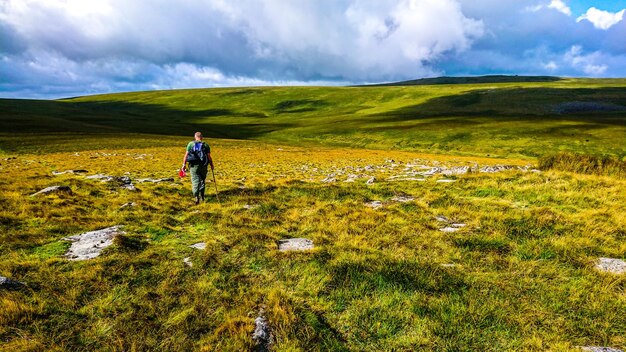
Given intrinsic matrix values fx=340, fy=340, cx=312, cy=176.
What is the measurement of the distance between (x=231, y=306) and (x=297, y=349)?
1.64 m

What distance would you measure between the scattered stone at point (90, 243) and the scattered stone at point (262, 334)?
4.68 m

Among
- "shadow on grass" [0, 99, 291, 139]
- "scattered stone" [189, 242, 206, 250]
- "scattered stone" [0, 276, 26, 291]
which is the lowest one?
"scattered stone" [189, 242, 206, 250]

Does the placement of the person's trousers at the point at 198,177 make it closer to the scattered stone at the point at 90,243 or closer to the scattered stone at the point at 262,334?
the scattered stone at the point at 90,243

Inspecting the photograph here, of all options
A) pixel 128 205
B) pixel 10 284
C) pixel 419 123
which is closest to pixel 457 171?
pixel 128 205

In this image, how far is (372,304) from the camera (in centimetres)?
598

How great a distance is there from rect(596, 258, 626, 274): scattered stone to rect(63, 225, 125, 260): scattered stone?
11097mm

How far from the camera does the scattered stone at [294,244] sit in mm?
8562

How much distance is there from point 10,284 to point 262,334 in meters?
4.68

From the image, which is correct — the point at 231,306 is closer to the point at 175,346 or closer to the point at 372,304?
the point at 175,346

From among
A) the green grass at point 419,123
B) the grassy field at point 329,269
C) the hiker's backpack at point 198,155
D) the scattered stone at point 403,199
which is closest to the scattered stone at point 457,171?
the grassy field at point 329,269

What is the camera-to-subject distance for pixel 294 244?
895 centimetres

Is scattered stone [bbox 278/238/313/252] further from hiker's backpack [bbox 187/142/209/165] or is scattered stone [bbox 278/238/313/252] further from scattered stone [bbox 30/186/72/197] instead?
scattered stone [bbox 30/186/72/197]

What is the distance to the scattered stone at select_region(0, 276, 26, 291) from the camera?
5929 mm

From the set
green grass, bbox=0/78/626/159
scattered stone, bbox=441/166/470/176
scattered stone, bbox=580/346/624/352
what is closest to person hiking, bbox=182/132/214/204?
scattered stone, bbox=580/346/624/352
